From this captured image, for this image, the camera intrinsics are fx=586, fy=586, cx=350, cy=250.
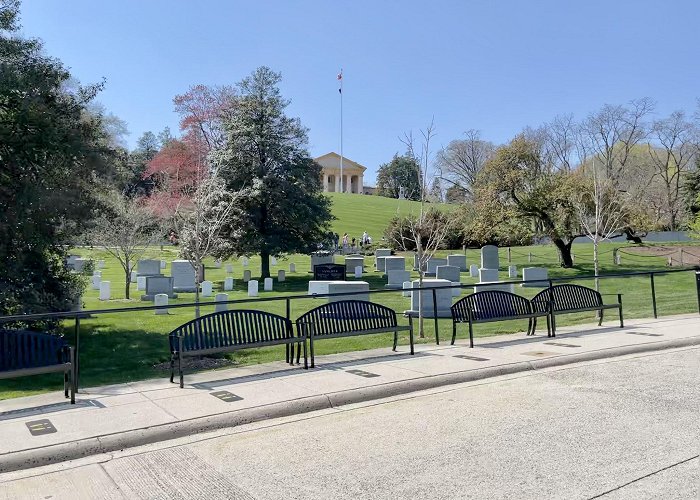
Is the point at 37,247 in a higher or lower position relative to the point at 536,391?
higher

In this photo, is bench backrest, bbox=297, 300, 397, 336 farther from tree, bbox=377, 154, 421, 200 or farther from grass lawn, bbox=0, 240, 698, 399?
tree, bbox=377, 154, 421, 200

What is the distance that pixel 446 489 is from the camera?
4.29m

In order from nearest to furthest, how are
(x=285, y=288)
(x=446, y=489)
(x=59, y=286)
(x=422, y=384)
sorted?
(x=446, y=489)
(x=422, y=384)
(x=59, y=286)
(x=285, y=288)

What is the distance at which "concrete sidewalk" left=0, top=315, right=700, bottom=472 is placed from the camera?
18.6 ft

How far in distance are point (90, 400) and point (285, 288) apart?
20493mm

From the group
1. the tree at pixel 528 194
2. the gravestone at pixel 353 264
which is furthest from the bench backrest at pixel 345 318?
the tree at pixel 528 194

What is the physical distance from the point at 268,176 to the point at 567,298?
21.1 m

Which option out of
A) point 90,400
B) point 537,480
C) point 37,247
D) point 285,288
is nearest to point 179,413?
point 90,400

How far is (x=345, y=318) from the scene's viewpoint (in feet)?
32.0

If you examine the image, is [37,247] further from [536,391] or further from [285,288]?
[285,288]

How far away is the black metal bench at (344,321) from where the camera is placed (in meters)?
9.30

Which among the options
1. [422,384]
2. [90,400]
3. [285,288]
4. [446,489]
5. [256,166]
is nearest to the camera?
[446,489]

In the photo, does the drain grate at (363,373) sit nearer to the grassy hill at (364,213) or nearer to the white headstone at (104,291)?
A: the white headstone at (104,291)

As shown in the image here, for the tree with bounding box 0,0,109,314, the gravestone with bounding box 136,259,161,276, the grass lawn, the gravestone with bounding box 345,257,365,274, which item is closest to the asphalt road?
the grass lawn
